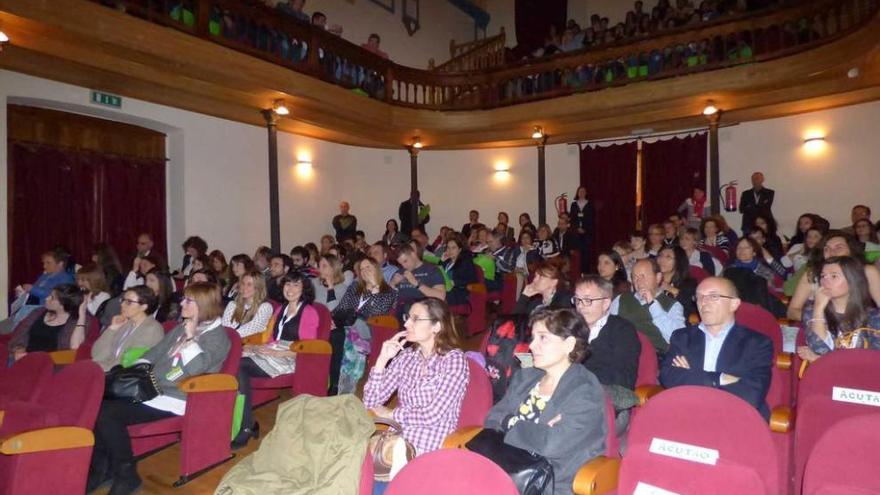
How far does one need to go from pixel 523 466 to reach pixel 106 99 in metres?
7.06

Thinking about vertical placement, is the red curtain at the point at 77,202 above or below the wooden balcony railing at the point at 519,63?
below

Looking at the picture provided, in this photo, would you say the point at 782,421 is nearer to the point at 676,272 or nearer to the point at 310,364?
the point at 676,272

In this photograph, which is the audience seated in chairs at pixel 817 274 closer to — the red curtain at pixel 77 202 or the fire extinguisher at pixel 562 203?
the fire extinguisher at pixel 562 203

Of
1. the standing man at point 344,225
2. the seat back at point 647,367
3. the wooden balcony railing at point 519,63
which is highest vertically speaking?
the wooden balcony railing at point 519,63

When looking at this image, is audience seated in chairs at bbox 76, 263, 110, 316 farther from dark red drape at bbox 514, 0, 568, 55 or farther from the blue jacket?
dark red drape at bbox 514, 0, 568, 55

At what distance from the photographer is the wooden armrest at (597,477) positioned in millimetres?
1837

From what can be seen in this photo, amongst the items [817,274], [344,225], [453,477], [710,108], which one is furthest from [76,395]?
[710,108]

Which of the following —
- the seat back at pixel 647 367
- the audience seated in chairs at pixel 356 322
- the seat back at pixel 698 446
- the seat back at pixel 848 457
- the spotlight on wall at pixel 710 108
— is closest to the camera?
the seat back at pixel 848 457

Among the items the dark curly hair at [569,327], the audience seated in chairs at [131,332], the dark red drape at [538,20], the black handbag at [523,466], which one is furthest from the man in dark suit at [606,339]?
the dark red drape at [538,20]

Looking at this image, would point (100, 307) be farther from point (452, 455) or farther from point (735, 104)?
point (735, 104)

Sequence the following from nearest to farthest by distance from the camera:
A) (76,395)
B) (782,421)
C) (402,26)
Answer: (782,421), (76,395), (402,26)

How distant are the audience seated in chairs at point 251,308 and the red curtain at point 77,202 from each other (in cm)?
383

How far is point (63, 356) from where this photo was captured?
377cm

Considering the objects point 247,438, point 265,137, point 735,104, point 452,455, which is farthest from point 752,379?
point 265,137
